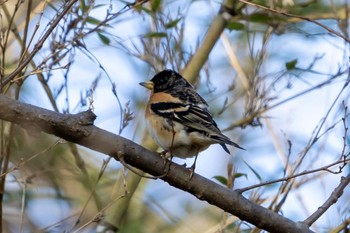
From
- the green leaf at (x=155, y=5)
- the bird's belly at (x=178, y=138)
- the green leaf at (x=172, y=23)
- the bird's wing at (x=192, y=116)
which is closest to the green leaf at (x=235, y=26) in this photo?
the green leaf at (x=172, y=23)

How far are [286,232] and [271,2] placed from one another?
2.09 m

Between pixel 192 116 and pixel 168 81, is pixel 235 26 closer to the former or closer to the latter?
pixel 168 81

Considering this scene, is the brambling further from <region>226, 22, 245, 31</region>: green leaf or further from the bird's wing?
<region>226, 22, 245, 31</region>: green leaf

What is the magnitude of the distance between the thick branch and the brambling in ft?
1.64

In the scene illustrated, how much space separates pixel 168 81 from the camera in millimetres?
4762

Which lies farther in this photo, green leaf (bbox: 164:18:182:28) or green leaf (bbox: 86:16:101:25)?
green leaf (bbox: 164:18:182:28)

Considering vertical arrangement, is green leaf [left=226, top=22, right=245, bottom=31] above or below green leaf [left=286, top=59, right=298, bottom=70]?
above

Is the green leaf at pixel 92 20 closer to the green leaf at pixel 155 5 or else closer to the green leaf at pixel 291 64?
the green leaf at pixel 155 5

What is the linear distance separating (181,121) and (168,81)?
2.36ft

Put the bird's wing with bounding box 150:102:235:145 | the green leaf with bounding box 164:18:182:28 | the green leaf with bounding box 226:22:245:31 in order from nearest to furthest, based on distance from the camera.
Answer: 1. the bird's wing with bounding box 150:102:235:145
2. the green leaf with bounding box 164:18:182:28
3. the green leaf with bounding box 226:22:245:31

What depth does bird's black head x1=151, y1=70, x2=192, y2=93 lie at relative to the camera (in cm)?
470

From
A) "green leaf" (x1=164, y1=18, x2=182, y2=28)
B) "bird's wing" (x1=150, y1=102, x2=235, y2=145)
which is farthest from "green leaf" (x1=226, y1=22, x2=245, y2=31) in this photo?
"bird's wing" (x1=150, y1=102, x2=235, y2=145)

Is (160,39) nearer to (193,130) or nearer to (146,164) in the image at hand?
(193,130)

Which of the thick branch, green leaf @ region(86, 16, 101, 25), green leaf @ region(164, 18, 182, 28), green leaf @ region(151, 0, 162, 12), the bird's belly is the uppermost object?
green leaf @ region(151, 0, 162, 12)
